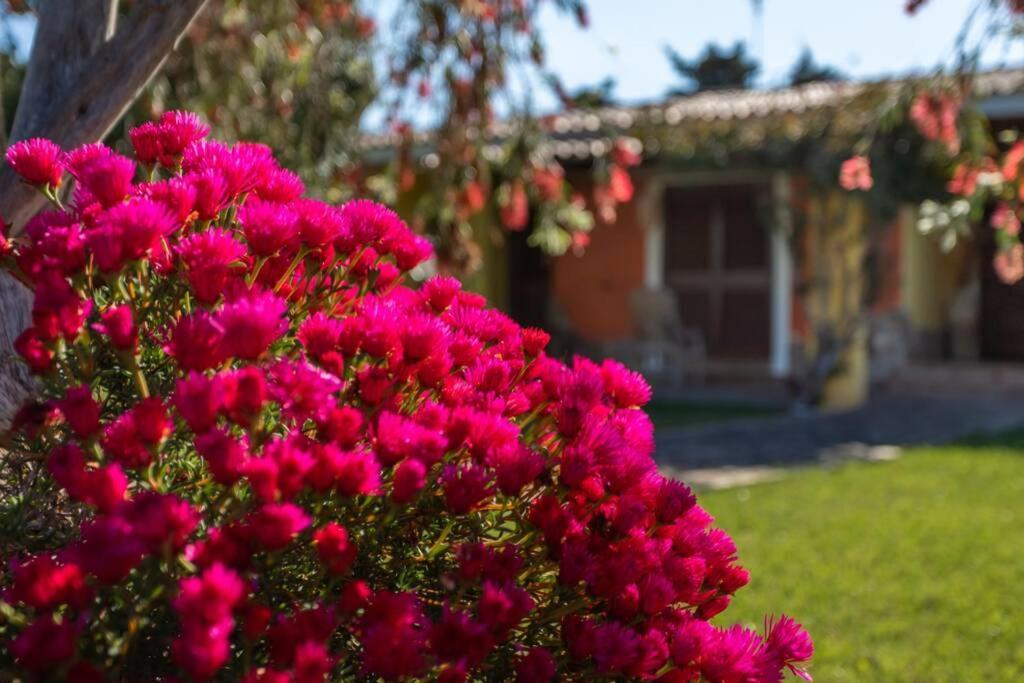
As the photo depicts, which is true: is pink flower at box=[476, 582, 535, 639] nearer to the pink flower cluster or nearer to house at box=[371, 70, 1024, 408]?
the pink flower cluster

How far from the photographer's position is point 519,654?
142cm

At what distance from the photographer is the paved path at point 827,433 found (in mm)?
7887

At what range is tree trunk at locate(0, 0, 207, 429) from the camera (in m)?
2.21

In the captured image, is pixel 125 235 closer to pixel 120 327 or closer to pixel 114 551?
pixel 120 327

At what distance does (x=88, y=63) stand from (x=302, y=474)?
4.68ft

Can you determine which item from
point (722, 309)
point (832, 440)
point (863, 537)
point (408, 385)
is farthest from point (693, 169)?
point (408, 385)

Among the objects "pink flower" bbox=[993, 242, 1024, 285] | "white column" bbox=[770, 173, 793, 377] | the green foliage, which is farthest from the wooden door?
the green foliage

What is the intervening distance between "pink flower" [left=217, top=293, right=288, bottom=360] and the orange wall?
472 inches

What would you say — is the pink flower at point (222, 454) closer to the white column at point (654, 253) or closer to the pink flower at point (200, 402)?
the pink flower at point (200, 402)

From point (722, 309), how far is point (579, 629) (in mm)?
11665

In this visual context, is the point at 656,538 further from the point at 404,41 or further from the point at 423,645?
the point at 404,41

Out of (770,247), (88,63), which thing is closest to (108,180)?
(88,63)

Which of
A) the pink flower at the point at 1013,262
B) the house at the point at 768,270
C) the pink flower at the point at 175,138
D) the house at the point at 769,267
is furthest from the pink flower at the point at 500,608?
the house at the point at 768,270

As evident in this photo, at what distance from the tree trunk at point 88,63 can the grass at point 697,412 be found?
7.40 meters
